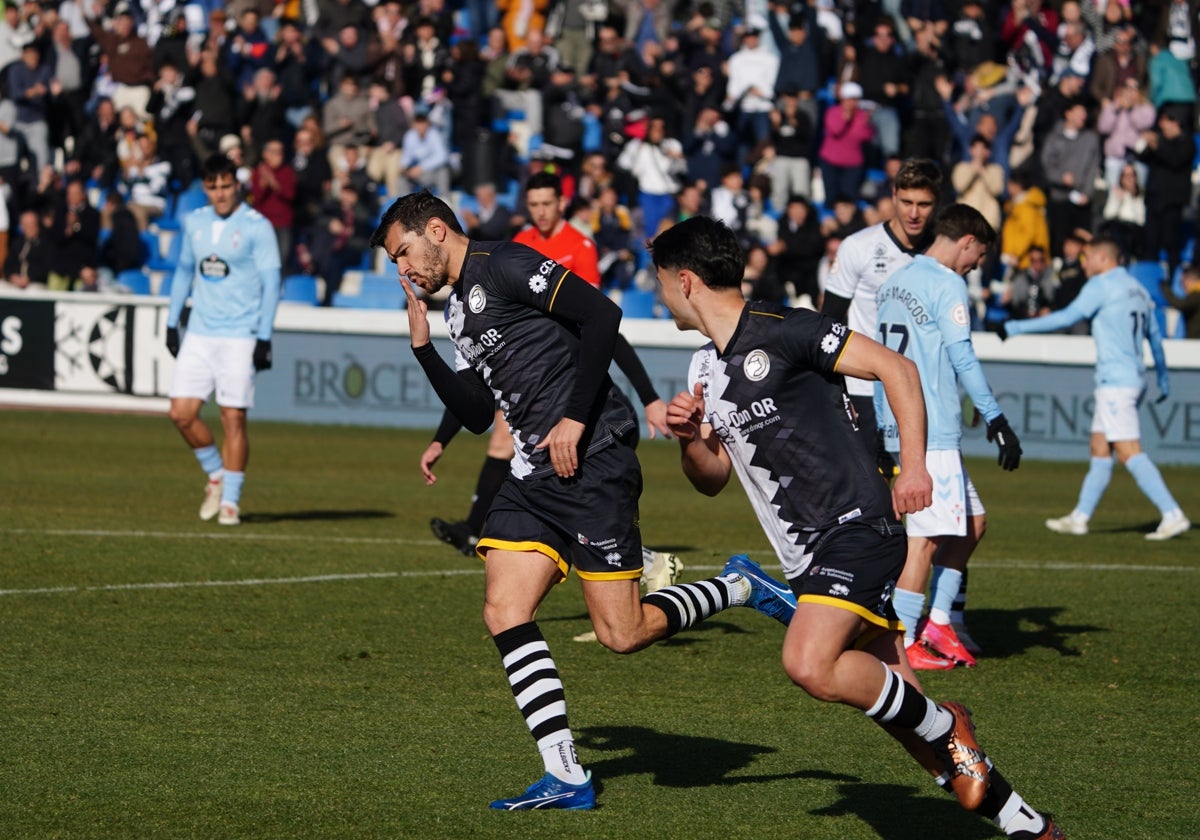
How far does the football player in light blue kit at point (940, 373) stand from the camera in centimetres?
838

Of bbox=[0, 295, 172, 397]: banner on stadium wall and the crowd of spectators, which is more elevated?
the crowd of spectators

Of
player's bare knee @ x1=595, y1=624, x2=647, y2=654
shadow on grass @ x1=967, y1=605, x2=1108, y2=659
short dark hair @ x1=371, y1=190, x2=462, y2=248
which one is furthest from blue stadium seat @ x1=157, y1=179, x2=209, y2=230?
player's bare knee @ x1=595, y1=624, x2=647, y2=654

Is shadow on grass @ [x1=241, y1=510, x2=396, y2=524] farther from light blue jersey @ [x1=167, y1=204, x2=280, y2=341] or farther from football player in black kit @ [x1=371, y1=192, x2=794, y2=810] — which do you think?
football player in black kit @ [x1=371, y1=192, x2=794, y2=810]

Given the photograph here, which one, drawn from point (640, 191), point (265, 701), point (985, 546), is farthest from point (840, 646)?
point (640, 191)

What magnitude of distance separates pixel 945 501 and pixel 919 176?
1.59 meters

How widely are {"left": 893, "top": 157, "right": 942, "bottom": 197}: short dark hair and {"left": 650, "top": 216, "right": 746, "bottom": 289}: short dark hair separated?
3195mm

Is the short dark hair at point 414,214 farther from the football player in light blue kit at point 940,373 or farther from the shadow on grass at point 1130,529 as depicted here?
the shadow on grass at point 1130,529

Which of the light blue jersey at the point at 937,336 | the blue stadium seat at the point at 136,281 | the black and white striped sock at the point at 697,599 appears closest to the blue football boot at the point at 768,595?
the black and white striped sock at the point at 697,599

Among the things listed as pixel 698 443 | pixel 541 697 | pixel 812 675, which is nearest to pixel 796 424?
pixel 698 443

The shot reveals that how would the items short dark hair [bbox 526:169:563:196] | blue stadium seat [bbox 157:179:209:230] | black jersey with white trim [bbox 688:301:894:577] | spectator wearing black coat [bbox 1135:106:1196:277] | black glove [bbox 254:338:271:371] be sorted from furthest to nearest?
blue stadium seat [bbox 157:179:209:230], spectator wearing black coat [bbox 1135:106:1196:277], black glove [bbox 254:338:271:371], short dark hair [bbox 526:169:563:196], black jersey with white trim [bbox 688:301:894:577]

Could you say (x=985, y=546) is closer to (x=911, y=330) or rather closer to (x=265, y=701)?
(x=911, y=330)

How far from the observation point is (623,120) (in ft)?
86.9

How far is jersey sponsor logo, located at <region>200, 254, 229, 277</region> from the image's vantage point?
13133 mm

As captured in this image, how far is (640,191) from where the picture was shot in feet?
83.5
